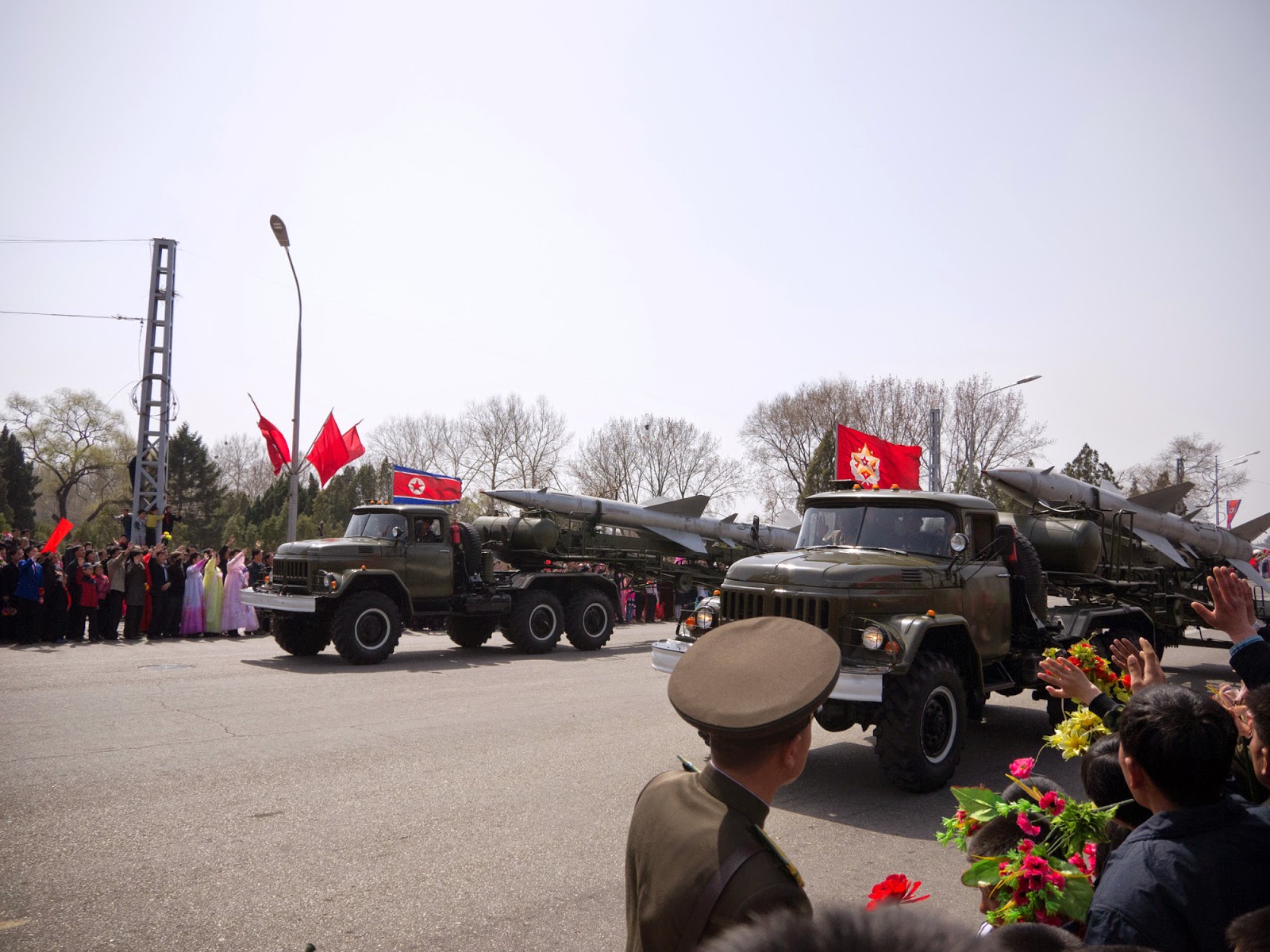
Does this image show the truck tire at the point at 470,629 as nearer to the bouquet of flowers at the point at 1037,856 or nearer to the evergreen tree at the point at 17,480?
the bouquet of flowers at the point at 1037,856

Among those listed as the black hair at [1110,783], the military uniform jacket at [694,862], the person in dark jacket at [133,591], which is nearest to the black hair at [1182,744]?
the black hair at [1110,783]

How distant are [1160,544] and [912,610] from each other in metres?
7.97

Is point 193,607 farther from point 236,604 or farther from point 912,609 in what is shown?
point 912,609

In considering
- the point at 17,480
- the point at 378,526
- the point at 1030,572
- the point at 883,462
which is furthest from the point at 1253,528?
the point at 17,480

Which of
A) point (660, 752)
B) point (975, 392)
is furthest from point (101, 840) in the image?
point (975, 392)

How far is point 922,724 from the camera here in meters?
6.64

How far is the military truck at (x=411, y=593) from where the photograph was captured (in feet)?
43.8

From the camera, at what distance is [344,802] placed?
605cm

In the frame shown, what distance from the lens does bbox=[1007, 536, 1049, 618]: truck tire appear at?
8516 mm

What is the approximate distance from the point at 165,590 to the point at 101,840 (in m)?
12.9

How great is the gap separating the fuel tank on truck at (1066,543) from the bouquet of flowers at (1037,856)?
8.14 metres

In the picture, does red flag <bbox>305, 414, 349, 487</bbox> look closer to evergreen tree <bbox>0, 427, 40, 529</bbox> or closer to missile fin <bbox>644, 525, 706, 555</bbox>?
missile fin <bbox>644, 525, 706, 555</bbox>

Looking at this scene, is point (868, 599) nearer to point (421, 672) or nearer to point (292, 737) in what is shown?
point (292, 737)

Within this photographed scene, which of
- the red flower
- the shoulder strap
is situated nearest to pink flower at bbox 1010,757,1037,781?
the red flower
